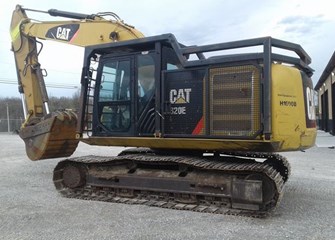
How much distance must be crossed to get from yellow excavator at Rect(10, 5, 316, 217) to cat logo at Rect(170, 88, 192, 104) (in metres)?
0.02

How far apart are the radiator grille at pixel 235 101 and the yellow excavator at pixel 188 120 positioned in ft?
0.05

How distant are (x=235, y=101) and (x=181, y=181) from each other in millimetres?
1532

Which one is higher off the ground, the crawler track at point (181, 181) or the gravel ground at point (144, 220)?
the crawler track at point (181, 181)

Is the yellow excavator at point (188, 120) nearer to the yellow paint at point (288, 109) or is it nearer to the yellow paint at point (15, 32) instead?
the yellow paint at point (288, 109)

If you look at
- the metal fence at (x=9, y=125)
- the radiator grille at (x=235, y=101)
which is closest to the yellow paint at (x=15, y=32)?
the radiator grille at (x=235, y=101)

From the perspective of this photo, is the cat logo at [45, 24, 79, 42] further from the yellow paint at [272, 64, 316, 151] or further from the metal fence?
the metal fence

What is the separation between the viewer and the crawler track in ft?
20.6

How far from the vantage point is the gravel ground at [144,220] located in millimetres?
5383

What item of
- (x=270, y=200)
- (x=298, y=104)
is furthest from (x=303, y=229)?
(x=298, y=104)

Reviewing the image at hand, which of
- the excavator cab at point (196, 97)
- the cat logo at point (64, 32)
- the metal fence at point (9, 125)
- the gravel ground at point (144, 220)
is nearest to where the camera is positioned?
the gravel ground at point (144, 220)

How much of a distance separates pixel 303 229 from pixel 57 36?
20.7 ft

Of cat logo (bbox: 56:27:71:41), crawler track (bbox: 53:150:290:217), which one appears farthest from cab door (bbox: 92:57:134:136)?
cat logo (bbox: 56:27:71:41)

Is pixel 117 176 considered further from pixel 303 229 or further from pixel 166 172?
pixel 303 229

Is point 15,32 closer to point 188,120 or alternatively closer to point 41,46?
point 41,46
